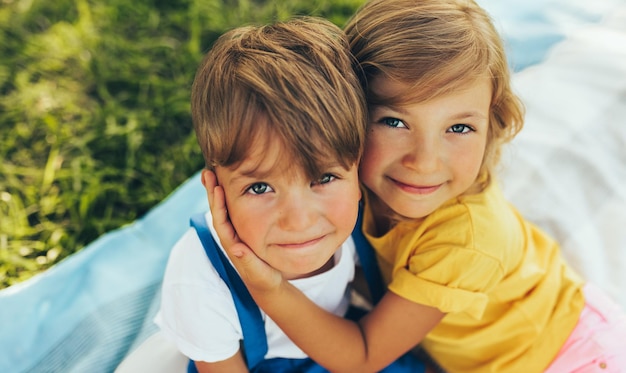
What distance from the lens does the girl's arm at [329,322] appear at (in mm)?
1153

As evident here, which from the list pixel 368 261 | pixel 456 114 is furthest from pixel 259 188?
pixel 368 261

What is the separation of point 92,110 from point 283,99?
158 centimetres

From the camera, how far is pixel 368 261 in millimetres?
1510

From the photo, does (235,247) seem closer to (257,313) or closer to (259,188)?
(259,188)

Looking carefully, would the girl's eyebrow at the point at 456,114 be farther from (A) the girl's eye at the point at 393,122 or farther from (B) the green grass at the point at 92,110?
(B) the green grass at the point at 92,110

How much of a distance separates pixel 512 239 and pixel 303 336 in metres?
0.49

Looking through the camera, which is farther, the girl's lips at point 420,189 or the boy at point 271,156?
the girl's lips at point 420,189

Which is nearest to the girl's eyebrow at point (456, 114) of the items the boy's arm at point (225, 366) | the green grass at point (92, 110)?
the boy's arm at point (225, 366)

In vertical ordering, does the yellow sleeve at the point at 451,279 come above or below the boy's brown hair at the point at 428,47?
below

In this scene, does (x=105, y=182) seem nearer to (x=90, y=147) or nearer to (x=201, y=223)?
(x=90, y=147)

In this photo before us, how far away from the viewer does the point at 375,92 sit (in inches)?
47.8

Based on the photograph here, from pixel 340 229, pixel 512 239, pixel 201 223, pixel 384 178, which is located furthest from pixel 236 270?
→ pixel 512 239

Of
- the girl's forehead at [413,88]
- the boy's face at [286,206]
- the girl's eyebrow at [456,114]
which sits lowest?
the boy's face at [286,206]

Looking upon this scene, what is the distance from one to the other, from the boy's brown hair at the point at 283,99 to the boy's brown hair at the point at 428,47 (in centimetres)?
8
